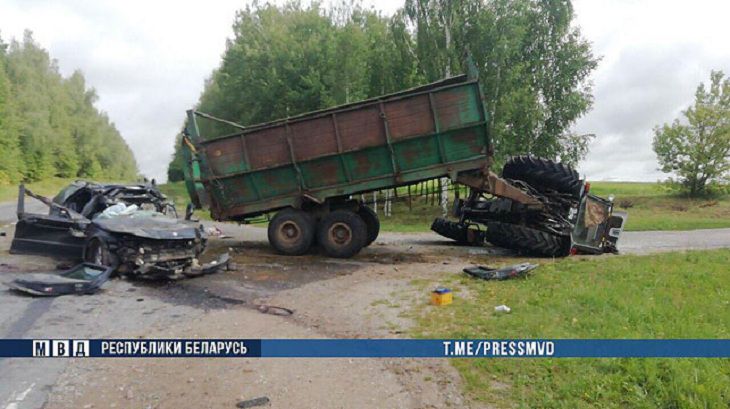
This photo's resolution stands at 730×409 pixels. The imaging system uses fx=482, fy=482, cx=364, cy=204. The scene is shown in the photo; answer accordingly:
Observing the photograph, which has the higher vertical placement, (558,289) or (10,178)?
(10,178)

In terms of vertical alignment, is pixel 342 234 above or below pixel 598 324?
above

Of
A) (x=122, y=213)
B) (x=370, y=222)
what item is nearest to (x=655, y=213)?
(x=370, y=222)

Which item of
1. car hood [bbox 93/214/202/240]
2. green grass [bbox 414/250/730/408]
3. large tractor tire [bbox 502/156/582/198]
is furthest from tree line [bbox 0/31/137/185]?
green grass [bbox 414/250/730/408]

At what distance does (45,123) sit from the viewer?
41031 mm

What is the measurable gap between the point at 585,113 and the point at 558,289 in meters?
18.1

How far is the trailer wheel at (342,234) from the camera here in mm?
9477

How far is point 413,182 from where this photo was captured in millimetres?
9391

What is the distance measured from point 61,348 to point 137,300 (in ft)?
7.70

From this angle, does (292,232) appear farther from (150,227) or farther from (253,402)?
(253,402)

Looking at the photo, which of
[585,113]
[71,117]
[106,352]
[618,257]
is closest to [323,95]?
[585,113]

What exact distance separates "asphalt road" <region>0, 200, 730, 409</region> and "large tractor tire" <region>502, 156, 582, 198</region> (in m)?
1.73

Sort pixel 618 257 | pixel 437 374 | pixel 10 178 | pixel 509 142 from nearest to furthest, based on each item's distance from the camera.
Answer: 1. pixel 437 374
2. pixel 618 257
3. pixel 509 142
4. pixel 10 178

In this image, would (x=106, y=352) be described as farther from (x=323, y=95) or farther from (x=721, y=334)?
(x=323, y=95)

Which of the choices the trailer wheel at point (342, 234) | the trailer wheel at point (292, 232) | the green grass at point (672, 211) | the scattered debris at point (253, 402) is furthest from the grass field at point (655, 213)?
the scattered debris at point (253, 402)
